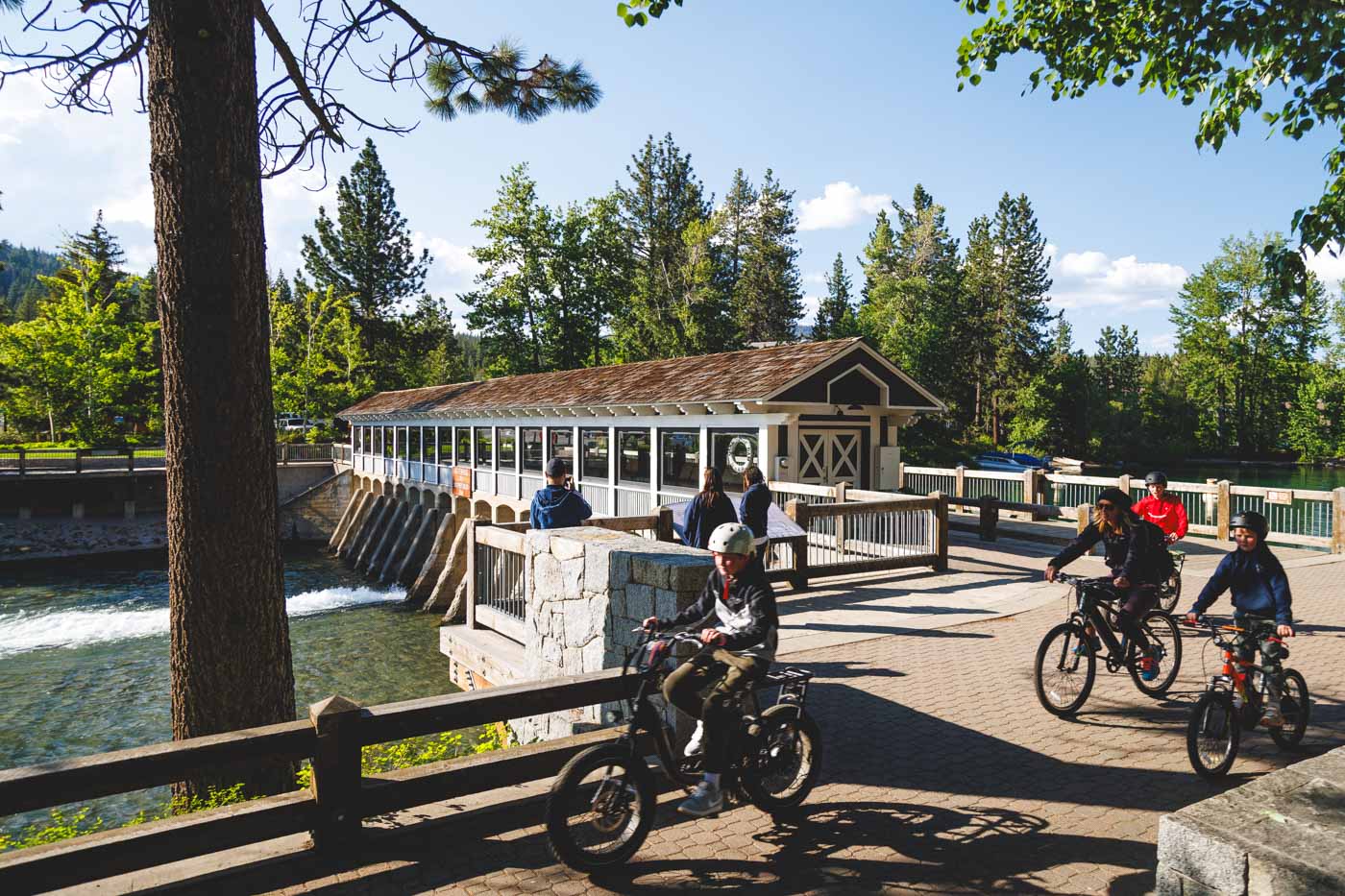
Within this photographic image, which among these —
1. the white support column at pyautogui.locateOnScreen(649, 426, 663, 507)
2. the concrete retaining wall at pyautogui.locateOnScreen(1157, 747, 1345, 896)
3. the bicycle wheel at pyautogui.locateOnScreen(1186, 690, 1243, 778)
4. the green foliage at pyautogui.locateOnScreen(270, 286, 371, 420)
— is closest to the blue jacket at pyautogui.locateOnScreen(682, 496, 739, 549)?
the bicycle wheel at pyautogui.locateOnScreen(1186, 690, 1243, 778)

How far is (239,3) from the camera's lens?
6.07 metres

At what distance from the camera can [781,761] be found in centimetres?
479

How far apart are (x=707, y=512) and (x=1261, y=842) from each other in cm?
645

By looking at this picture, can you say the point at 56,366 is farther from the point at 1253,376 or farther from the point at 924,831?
the point at 1253,376

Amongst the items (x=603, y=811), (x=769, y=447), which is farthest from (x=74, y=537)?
(x=603, y=811)

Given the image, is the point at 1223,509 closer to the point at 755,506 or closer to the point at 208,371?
the point at 755,506

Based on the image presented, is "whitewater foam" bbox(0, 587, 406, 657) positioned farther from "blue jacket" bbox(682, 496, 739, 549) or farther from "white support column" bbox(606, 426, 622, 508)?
"blue jacket" bbox(682, 496, 739, 549)

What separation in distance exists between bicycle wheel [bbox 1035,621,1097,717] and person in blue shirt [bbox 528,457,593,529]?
4.44m

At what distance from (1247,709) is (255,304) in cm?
772

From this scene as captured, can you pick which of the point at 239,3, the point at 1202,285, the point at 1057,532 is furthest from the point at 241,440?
the point at 1202,285

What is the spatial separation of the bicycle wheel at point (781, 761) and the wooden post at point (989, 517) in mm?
14179

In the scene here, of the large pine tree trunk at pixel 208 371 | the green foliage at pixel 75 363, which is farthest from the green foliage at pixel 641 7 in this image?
the green foliage at pixel 75 363

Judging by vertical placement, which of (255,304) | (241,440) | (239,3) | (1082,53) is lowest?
(241,440)

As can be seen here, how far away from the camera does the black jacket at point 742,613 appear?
4.58 metres
